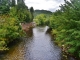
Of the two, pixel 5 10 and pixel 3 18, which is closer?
pixel 3 18

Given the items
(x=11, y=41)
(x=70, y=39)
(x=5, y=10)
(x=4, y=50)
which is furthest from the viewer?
(x=5, y=10)

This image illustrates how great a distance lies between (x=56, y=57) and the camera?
3594cm

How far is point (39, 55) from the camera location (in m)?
37.4

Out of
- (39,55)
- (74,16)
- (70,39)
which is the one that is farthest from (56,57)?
(74,16)

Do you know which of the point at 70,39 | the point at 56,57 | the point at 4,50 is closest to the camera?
the point at 70,39

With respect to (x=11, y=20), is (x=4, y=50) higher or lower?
lower

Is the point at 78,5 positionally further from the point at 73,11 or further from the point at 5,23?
the point at 5,23

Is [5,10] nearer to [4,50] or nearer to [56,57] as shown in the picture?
[4,50]

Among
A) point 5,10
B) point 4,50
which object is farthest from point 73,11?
point 5,10

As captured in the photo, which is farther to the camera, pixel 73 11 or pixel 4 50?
pixel 4 50

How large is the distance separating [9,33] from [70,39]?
17.9m

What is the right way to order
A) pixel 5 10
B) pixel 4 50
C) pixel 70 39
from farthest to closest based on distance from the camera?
pixel 5 10
pixel 4 50
pixel 70 39

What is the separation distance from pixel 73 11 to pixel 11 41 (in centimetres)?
2176

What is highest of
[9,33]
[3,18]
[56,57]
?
[3,18]
